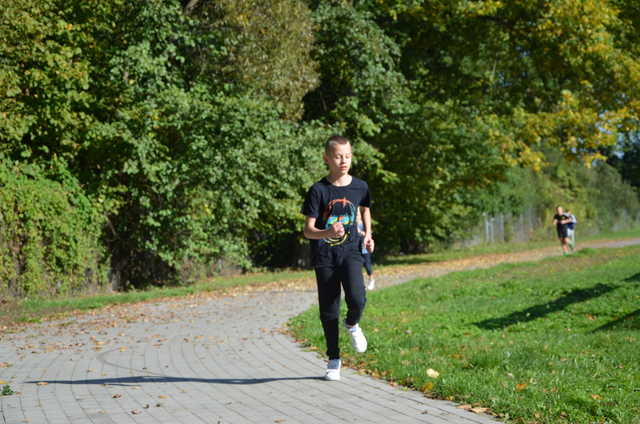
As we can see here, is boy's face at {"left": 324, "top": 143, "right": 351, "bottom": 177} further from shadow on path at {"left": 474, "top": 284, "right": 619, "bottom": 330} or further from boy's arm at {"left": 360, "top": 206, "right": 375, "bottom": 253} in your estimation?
shadow on path at {"left": 474, "top": 284, "right": 619, "bottom": 330}

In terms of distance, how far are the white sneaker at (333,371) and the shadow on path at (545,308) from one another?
4.23m

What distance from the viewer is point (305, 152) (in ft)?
67.4

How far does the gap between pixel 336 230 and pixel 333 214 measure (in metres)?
0.38

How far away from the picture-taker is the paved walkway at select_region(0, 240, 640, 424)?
217 inches

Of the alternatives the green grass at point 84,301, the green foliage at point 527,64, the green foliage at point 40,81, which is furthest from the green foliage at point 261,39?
the green foliage at point 527,64

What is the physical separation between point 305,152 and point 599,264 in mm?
7843

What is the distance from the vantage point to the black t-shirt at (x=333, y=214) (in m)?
6.45

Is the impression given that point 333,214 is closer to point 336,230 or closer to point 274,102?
point 336,230

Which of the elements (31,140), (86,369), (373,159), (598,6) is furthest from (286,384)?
(598,6)

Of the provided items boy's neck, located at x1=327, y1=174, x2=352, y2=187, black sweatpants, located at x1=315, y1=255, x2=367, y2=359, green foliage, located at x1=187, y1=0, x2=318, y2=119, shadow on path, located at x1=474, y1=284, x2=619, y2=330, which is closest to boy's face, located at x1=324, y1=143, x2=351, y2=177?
boy's neck, located at x1=327, y1=174, x2=352, y2=187

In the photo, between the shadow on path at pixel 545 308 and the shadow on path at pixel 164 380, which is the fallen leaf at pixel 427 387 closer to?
the shadow on path at pixel 164 380

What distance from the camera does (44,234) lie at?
632 inches

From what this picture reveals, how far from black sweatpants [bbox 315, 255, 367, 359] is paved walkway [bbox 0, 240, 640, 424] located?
530 millimetres

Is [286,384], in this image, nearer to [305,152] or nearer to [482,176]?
[305,152]
